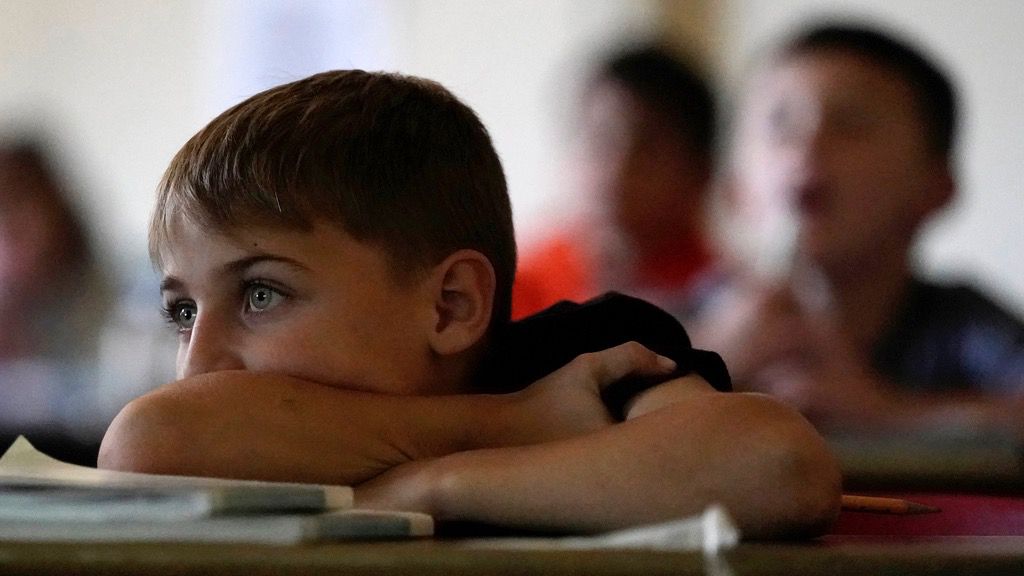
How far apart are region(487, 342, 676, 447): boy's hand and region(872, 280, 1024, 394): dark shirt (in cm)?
120

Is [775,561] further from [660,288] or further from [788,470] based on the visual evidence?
[660,288]

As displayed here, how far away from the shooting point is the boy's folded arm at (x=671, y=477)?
1.98ft

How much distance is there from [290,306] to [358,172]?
0.10 metres

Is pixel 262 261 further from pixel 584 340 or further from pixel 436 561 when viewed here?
pixel 436 561

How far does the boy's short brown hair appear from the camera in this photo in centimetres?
82

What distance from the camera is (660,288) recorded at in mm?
2213

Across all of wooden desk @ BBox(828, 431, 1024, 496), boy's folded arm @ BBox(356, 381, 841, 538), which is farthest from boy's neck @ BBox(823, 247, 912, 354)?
boy's folded arm @ BBox(356, 381, 841, 538)

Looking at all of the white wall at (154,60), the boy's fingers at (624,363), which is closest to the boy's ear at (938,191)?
the boy's fingers at (624,363)

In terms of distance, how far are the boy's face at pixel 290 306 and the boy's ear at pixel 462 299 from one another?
0.14 ft

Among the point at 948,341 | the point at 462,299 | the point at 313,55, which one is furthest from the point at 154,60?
the point at 462,299

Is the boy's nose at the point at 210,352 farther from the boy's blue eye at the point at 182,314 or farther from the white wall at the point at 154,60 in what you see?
the white wall at the point at 154,60

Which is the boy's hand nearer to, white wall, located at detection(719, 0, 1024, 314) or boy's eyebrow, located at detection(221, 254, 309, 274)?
boy's eyebrow, located at detection(221, 254, 309, 274)

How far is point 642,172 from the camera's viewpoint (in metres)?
2.32

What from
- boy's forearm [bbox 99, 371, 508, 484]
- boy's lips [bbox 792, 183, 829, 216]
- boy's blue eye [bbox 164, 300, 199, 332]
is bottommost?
boy's forearm [bbox 99, 371, 508, 484]
